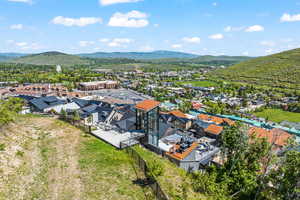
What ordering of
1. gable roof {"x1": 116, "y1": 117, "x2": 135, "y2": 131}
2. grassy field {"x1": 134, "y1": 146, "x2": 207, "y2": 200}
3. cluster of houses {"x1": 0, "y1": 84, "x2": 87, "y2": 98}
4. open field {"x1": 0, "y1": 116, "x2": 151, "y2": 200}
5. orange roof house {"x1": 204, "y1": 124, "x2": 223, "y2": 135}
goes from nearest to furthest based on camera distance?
open field {"x1": 0, "y1": 116, "x2": 151, "y2": 200} → grassy field {"x1": 134, "y1": 146, "x2": 207, "y2": 200} → gable roof {"x1": 116, "y1": 117, "x2": 135, "y2": 131} → orange roof house {"x1": 204, "y1": 124, "x2": 223, "y2": 135} → cluster of houses {"x1": 0, "y1": 84, "x2": 87, "y2": 98}

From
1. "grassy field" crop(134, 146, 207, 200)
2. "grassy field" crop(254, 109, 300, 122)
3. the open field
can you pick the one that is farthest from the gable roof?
"grassy field" crop(254, 109, 300, 122)

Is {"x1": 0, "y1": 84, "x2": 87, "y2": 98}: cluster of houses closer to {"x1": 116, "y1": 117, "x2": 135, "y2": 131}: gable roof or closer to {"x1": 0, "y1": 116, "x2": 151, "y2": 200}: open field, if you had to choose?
{"x1": 116, "y1": 117, "x2": 135, "y2": 131}: gable roof

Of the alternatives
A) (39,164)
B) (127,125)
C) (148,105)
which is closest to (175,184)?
(148,105)

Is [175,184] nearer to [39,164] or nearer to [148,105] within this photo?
[148,105]

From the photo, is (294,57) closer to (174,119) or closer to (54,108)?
(174,119)

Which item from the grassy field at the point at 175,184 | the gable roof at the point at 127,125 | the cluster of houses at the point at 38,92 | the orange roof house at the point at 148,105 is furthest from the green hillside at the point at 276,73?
the grassy field at the point at 175,184

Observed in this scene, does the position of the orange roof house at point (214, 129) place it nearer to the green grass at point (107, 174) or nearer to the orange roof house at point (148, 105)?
the orange roof house at point (148, 105)

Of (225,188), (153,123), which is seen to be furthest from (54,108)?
(225,188)
